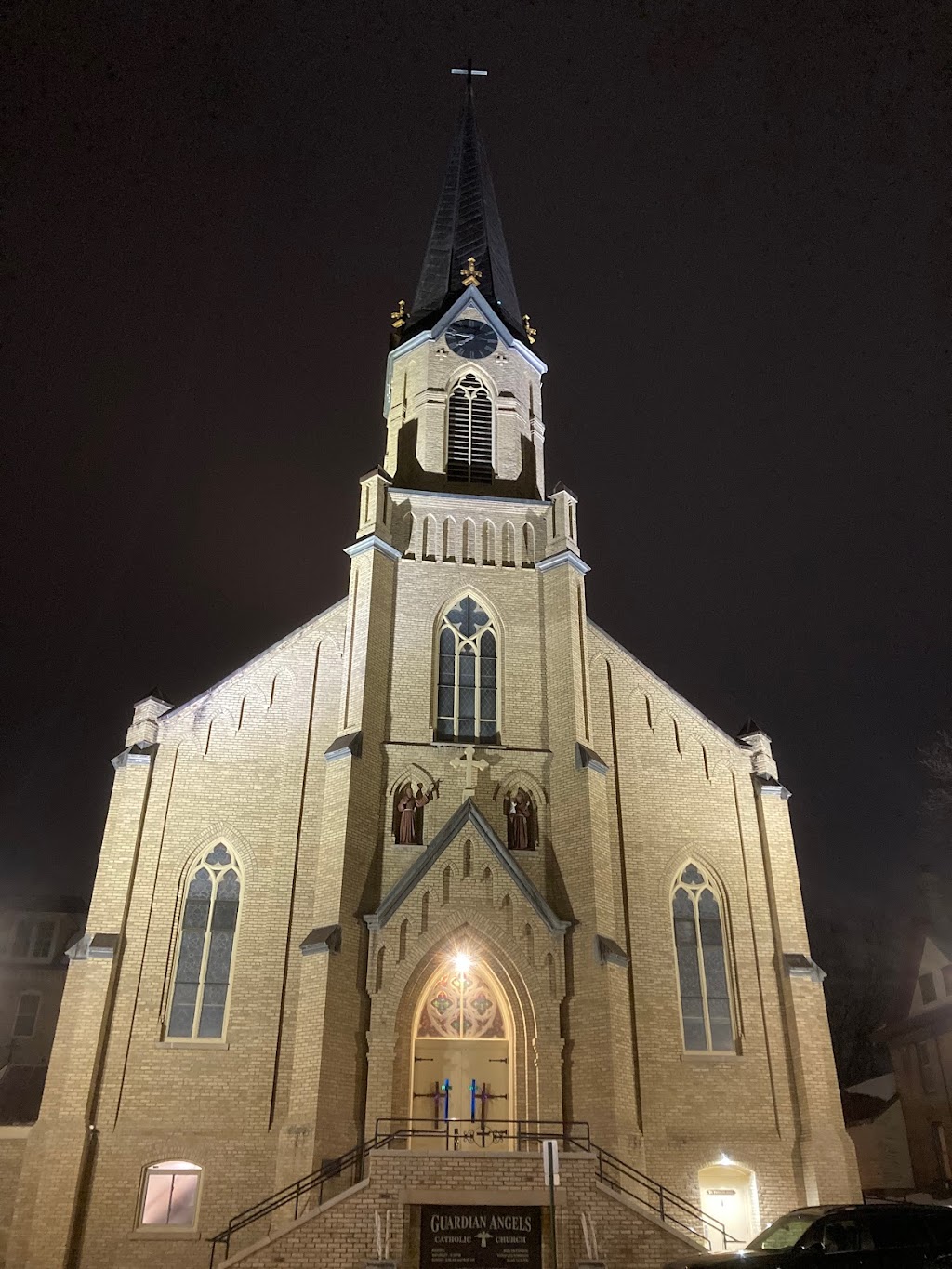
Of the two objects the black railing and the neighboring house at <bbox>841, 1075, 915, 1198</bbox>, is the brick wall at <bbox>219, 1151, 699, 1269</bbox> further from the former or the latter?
the neighboring house at <bbox>841, 1075, 915, 1198</bbox>

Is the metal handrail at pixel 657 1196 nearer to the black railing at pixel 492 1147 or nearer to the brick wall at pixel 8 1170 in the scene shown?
the black railing at pixel 492 1147

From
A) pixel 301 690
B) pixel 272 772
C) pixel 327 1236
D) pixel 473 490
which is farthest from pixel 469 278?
pixel 327 1236

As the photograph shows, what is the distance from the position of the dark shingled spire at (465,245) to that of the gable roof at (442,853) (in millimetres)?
16769

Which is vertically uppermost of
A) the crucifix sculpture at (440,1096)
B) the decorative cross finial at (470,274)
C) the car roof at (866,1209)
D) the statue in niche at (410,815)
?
the decorative cross finial at (470,274)

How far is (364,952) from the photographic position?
18.7 metres

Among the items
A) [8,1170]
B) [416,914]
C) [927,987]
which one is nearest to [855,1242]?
[416,914]

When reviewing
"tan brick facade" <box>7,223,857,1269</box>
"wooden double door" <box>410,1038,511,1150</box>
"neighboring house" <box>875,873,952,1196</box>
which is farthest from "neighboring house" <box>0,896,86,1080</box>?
"neighboring house" <box>875,873,952,1196</box>

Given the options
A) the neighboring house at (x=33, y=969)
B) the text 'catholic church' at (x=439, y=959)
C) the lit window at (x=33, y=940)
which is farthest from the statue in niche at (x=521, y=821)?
the lit window at (x=33, y=940)

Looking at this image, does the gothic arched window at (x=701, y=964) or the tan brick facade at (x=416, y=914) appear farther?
the gothic arched window at (x=701, y=964)

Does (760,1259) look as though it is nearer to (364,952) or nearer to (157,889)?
(364,952)

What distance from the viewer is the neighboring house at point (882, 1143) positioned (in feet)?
104

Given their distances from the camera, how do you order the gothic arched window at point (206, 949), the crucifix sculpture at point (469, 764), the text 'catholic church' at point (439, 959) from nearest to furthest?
the text 'catholic church' at point (439, 959) → the gothic arched window at point (206, 949) → the crucifix sculpture at point (469, 764)

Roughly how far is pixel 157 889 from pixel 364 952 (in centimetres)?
497

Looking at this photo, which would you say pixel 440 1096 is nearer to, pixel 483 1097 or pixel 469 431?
pixel 483 1097
